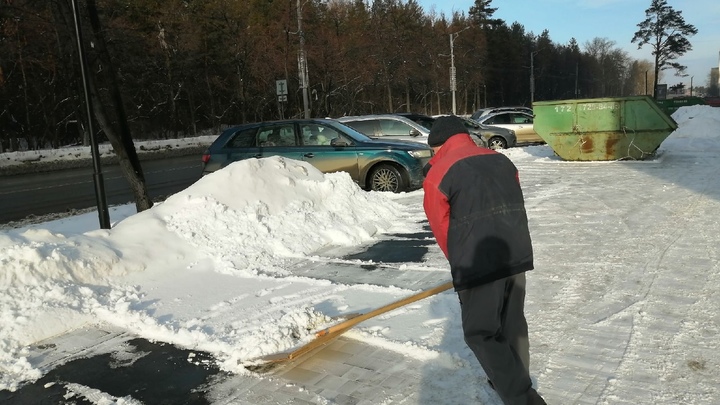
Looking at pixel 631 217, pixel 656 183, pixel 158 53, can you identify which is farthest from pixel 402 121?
pixel 158 53

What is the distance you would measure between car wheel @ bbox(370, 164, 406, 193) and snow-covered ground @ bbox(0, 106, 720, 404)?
207 centimetres

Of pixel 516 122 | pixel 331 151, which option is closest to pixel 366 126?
pixel 331 151

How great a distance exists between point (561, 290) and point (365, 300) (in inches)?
69.1

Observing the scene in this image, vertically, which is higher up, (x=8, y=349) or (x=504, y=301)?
(x=504, y=301)

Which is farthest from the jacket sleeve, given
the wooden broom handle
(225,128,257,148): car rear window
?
(225,128,257,148): car rear window

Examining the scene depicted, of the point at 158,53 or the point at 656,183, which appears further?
the point at 158,53

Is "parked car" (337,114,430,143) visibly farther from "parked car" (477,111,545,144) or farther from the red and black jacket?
the red and black jacket

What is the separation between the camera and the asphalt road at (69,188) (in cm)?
1273

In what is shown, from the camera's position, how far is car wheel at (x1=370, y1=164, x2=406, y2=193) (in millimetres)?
11266

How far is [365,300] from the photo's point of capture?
200 inches

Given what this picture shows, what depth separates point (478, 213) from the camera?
112 inches

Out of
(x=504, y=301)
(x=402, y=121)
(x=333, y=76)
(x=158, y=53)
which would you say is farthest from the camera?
(x=333, y=76)

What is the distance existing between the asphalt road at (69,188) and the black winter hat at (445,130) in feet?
35.4

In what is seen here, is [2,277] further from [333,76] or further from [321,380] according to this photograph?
[333,76]
